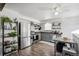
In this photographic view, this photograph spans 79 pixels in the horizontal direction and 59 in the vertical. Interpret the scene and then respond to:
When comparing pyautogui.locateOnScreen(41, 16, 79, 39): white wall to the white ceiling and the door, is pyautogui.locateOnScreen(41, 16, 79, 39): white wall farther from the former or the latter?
the door

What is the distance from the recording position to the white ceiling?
1.65 metres

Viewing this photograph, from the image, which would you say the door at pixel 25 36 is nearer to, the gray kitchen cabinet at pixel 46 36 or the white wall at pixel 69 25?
the gray kitchen cabinet at pixel 46 36

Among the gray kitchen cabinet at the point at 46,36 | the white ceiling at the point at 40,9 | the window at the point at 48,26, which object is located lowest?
the gray kitchen cabinet at the point at 46,36

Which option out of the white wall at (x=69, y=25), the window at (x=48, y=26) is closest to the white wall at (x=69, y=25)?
the white wall at (x=69, y=25)

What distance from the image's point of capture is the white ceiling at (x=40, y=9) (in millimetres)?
1650

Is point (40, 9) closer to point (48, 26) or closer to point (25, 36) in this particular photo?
point (48, 26)

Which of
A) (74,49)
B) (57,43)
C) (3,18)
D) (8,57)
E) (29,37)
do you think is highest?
(3,18)

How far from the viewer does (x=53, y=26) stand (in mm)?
1663

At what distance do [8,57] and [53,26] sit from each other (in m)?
0.99

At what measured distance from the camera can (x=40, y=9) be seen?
1.67 metres

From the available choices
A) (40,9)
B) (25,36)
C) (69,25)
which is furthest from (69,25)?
(25,36)

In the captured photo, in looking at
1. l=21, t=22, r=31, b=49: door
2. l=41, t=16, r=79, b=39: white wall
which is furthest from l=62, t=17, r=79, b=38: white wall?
l=21, t=22, r=31, b=49: door

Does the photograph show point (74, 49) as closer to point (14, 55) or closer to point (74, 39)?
point (74, 39)

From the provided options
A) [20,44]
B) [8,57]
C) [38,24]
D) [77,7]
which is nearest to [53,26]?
[38,24]
